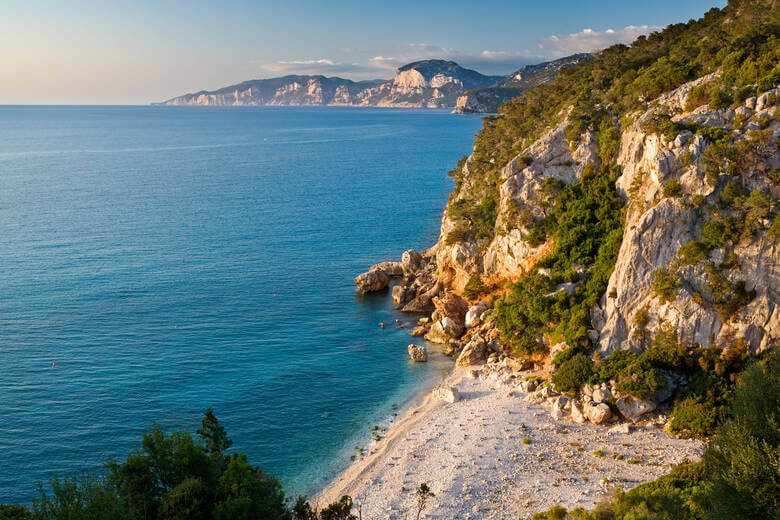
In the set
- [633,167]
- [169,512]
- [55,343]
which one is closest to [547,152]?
[633,167]

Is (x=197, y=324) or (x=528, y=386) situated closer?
(x=528, y=386)

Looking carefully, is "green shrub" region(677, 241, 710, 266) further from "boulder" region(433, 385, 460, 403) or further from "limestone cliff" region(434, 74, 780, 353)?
"boulder" region(433, 385, 460, 403)

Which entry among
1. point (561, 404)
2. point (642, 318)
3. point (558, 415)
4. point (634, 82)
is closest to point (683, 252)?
point (642, 318)

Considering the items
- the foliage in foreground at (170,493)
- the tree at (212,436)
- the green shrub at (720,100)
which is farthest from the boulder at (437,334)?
the green shrub at (720,100)

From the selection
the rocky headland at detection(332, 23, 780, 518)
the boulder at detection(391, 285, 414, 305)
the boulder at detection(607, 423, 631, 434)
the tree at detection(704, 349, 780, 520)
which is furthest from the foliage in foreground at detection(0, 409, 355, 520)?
the boulder at detection(391, 285, 414, 305)

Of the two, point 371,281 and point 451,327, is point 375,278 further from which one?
point 451,327

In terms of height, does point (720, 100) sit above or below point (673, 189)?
above

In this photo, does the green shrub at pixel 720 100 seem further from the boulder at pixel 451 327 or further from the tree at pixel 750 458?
the boulder at pixel 451 327
